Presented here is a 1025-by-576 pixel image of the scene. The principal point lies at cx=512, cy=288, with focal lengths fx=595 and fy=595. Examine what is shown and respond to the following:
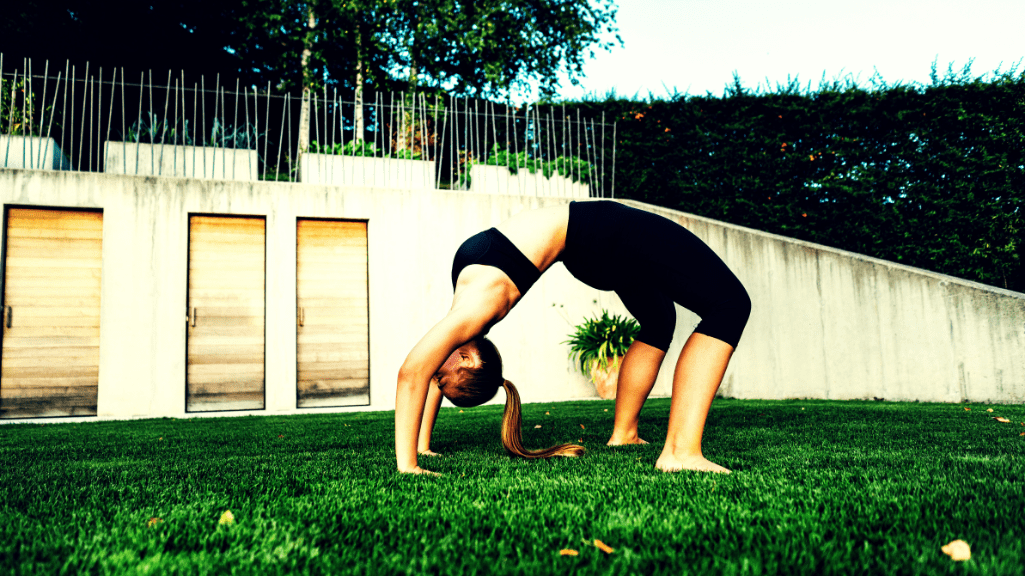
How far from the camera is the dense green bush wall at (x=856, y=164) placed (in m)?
7.92

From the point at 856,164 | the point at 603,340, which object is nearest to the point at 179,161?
the point at 603,340

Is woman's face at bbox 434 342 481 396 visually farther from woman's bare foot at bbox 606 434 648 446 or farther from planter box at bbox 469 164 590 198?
planter box at bbox 469 164 590 198

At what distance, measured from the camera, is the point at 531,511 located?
171cm

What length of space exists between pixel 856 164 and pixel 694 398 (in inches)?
314

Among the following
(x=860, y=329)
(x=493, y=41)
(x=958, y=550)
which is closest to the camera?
(x=958, y=550)

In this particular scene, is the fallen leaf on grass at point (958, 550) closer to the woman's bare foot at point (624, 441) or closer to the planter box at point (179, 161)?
the woman's bare foot at point (624, 441)

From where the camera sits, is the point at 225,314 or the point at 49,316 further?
the point at 225,314

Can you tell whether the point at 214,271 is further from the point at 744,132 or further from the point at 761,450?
the point at 744,132

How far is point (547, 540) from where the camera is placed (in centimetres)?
145

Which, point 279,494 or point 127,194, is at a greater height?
point 127,194

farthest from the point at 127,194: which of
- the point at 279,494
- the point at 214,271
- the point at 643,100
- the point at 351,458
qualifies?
the point at 643,100

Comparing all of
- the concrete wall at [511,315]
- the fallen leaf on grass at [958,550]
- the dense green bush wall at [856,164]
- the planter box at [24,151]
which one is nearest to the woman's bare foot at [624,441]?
the fallen leaf on grass at [958,550]

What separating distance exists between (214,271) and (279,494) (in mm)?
6446

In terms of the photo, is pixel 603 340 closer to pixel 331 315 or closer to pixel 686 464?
pixel 331 315
